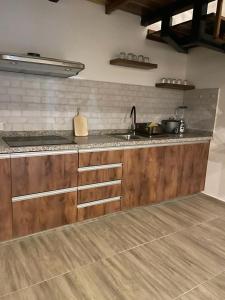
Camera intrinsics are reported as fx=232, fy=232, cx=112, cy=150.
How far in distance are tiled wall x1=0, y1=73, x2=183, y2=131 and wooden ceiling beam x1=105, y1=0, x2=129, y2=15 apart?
79cm

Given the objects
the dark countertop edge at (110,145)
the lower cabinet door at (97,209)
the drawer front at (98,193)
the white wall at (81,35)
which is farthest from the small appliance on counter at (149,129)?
the lower cabinet door at (97,209)

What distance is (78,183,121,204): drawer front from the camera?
2291 millimetres

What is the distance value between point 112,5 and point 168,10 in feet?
2.02

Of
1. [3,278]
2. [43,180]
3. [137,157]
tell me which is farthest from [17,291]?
[137,157]

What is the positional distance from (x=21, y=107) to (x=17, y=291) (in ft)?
5.38

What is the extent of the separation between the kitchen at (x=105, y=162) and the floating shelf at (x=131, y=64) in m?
0.01

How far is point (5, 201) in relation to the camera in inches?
75.1

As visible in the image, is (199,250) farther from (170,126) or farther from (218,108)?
(218,108)

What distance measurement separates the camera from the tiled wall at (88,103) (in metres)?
2.35

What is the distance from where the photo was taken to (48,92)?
2.50 m

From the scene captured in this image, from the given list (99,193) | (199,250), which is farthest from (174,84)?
(199,250)

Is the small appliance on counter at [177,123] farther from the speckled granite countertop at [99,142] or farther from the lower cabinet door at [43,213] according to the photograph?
the lower cabinet door at [43,213]

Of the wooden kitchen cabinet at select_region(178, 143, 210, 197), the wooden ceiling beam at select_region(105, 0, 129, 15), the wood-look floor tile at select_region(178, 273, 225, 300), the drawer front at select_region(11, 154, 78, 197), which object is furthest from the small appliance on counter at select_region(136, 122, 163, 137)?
the wood-look floor tile at select_region(178, 273, 225, 300)

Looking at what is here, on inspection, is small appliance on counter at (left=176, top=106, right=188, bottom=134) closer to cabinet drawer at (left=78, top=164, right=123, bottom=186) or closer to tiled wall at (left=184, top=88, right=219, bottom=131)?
tiled wall at (left=184, top=88, right=219, bottom=131)
